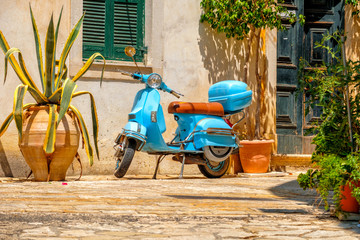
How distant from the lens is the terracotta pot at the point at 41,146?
6297mm

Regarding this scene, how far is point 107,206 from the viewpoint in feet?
12.7

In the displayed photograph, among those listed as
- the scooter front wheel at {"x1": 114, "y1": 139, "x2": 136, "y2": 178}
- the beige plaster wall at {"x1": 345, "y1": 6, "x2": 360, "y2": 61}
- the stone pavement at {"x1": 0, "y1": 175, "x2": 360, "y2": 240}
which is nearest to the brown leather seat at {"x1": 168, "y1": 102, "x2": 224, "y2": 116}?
the scooter front wheel at {"x1": 114, "y1": 139, "x2": 136, "y2": 178}

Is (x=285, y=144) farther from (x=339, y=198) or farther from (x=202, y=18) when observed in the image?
(x=339, y=198)

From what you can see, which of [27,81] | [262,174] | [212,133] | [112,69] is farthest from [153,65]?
[262,174]

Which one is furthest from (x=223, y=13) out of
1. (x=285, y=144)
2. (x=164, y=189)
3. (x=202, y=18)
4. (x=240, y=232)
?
(x=240, y=232)

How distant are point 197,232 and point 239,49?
5.73 m

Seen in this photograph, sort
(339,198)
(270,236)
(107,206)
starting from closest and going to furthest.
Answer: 1. (270,236)
2. (339,198)
3. (107,206)

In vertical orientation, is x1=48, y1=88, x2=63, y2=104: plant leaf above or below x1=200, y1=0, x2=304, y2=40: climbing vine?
below

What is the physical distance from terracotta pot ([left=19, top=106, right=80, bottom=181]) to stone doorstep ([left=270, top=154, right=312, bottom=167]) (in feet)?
9.50

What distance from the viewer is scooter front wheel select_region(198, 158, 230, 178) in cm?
725

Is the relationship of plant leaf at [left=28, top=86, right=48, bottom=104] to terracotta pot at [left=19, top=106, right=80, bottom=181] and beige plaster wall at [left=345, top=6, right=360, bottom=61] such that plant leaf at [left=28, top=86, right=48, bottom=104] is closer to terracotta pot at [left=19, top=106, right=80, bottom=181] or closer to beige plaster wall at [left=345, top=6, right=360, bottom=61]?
terracotta pot at [left=19, top=106, right=80, bottom=181]

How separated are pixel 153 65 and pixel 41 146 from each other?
86.0 inches

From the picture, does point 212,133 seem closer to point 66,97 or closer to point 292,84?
point 66,97

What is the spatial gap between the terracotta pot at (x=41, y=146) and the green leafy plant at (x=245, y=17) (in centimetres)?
260
